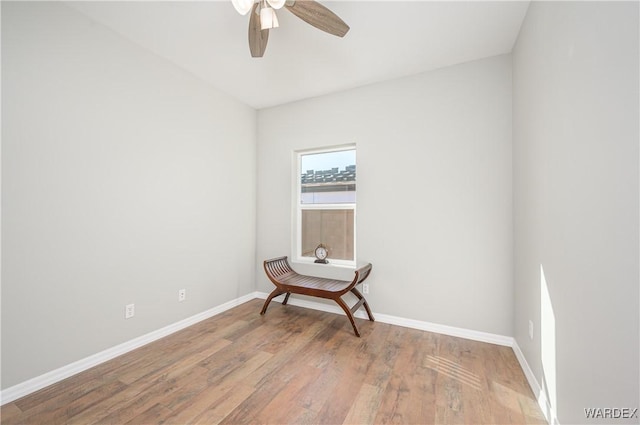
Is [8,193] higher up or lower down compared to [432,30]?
lower down

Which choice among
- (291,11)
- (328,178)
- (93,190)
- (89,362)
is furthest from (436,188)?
(89,362)

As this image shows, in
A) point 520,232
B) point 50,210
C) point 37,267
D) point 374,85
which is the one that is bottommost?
point 37,267

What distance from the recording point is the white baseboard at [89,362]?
171 cm

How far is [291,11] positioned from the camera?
1650mm

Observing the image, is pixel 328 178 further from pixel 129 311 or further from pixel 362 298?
pixel 129 311

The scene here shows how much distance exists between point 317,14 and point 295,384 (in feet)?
8.11

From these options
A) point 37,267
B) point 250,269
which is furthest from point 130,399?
point 250,269

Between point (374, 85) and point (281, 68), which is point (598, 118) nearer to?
point (374, 85)

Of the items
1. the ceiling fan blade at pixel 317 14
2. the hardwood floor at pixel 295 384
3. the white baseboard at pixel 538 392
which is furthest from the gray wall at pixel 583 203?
the ceiling fan blade at pixel 317 14

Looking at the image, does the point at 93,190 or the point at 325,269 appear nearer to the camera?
the point at 93,190

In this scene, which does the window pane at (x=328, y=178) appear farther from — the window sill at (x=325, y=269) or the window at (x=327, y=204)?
the window sill at (x=325, y=269)

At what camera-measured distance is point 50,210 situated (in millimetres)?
1871

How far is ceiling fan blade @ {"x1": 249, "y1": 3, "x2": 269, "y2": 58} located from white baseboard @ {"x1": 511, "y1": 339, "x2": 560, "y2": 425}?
114 inches

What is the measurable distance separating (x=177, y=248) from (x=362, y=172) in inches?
85.8
